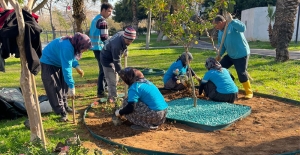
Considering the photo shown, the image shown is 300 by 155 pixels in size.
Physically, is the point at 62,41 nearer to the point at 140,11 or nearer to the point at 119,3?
the point at 140,11

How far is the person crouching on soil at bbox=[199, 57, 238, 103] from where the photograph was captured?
5.36m

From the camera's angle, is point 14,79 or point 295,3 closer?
point 14,79

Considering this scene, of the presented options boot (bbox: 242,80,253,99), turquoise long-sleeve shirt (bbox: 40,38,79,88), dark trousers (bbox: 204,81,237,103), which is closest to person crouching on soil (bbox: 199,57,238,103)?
dark trousers (bbox: 204,81,237,103)

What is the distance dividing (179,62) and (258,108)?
1839 millimetres

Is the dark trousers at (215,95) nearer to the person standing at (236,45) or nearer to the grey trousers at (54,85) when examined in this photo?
the person standing at (236,45)

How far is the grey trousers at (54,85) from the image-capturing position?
4.61 m

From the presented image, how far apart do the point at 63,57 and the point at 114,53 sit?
1.03 metres

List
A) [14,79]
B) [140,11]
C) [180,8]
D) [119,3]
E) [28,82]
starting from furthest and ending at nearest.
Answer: [119,3] → [140,11] → [14,79] → [180,8] → [28,82]

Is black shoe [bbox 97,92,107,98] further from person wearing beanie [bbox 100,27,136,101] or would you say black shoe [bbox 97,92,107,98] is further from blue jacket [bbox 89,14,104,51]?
blue jacket [bbox 89,14,104,51]

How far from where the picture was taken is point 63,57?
4.30m

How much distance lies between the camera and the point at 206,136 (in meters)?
4.15

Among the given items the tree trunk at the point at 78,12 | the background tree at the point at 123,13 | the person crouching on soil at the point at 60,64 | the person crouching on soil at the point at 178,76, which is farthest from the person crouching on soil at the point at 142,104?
the background tree at the point at 123,13

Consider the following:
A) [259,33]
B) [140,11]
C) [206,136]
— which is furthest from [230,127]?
[140,11]

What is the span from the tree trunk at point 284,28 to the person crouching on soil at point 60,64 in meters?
7.79
